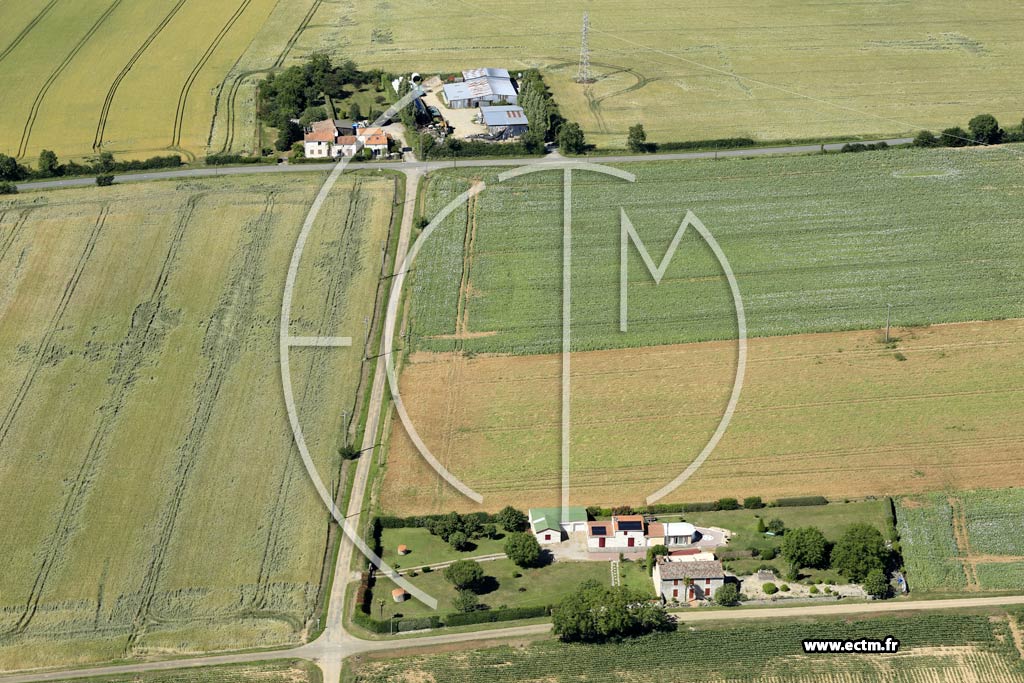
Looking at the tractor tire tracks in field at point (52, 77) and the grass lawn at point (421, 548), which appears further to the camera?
the tractor tire tracks in field at point (52, 77)

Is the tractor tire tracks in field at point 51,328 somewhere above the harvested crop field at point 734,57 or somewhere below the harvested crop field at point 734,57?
below

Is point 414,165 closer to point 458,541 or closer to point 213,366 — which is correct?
point 213,366

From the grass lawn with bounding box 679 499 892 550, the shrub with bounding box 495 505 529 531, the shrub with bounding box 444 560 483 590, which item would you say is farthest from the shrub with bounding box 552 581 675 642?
the grass lawn with bounding box 679 499 892 550

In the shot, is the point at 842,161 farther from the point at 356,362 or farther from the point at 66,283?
the point at 66,283

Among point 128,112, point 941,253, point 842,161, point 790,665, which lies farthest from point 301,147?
point 790,665

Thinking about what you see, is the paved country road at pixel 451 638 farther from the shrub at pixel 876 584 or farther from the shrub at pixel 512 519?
the shrub at pixel 512 519

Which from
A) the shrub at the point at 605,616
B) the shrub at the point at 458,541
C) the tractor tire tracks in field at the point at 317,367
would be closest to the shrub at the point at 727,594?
the shrub at the point at 605,616

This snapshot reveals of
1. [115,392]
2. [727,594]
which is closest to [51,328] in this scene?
[115,392]
